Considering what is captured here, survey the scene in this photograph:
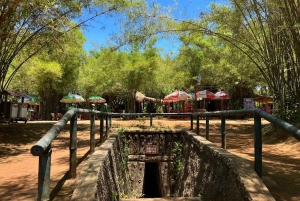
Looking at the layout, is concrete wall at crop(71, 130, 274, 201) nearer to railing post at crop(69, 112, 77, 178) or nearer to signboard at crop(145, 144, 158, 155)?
railing post at crop(69, 112, 77, 178)

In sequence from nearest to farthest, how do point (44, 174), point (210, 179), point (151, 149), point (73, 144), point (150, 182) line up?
point (44, 174)
point (73, 144)
point (210, 179)
point (151, 149)
point (150, 182)

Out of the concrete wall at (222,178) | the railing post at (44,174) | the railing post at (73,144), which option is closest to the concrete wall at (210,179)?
the concrete wall at (222,178)

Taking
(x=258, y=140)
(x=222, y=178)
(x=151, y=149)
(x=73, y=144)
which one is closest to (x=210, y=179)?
(x=222, y=178)

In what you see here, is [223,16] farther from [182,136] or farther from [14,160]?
[14,160]

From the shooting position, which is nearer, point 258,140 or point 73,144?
point 258,140

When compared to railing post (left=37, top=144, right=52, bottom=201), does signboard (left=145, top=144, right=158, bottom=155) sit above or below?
below

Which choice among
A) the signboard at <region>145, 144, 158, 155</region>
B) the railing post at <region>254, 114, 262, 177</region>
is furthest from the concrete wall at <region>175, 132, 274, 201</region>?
the signboard at <region>145, 144, 158, 155</region>

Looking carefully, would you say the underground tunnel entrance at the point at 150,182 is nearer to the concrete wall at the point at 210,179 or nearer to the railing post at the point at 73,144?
the concrete wall at the point at 210,179

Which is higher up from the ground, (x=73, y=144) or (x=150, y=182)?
(x=73, y=144)

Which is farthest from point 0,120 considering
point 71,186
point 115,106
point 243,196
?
point 115,106

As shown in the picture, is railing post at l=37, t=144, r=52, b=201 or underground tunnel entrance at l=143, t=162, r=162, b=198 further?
underground tunnel entrance at l=143, t=162, r=162, b=198

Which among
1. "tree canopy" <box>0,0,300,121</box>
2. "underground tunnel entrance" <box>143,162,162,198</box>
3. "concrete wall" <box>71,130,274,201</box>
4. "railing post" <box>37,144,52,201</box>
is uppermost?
"tree canopy" <box>0,0,300,121</box>

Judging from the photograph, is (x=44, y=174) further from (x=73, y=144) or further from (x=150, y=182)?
(x=150, y=182)

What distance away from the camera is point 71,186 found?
295cm
